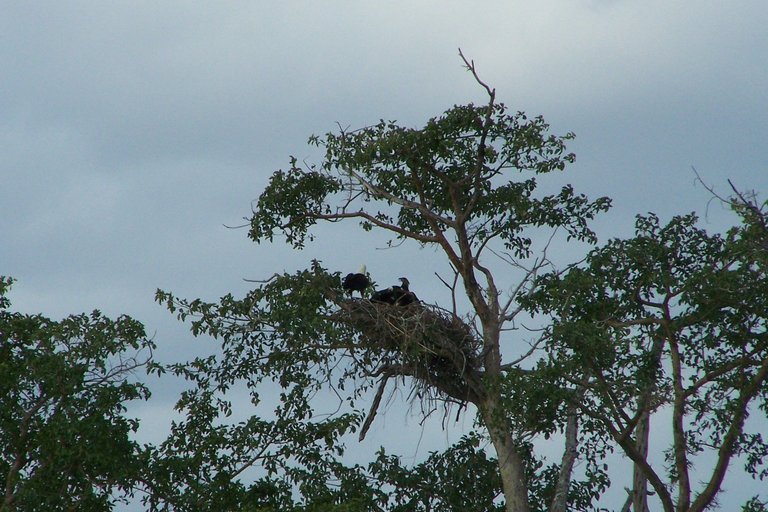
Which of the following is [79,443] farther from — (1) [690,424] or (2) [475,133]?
(1) [690,424]

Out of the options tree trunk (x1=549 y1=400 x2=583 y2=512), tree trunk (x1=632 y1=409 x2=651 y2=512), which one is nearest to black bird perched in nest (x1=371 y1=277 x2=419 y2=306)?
tree trunk (x1=549 y1=400 x2=583 y2=512)

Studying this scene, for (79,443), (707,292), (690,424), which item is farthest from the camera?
(690,424)

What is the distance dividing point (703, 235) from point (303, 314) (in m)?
5.55

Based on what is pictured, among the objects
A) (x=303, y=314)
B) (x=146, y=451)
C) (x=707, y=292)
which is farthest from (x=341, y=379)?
(x=707, y=292)

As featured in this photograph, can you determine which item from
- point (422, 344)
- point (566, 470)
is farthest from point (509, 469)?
point (422, 344)

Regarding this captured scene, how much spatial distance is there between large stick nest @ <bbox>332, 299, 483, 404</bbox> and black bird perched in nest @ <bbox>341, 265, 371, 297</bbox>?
5.40 feet

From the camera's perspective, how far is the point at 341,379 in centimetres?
1597

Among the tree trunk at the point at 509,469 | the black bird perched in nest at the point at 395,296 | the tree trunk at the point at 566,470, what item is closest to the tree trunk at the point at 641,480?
the tree trunk at the point at 566,470

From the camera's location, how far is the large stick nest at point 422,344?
14.6 metres

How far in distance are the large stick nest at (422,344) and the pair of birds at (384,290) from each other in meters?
0.37

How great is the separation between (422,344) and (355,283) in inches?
102

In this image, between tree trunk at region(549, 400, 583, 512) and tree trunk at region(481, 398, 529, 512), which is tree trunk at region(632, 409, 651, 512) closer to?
tree trunk at region(549, 400, 583, 512)

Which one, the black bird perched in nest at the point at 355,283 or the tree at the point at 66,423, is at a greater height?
the black bird perched in nest at the point at 355,283

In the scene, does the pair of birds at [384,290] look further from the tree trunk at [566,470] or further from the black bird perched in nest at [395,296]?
the tree trunk at [566,470]
